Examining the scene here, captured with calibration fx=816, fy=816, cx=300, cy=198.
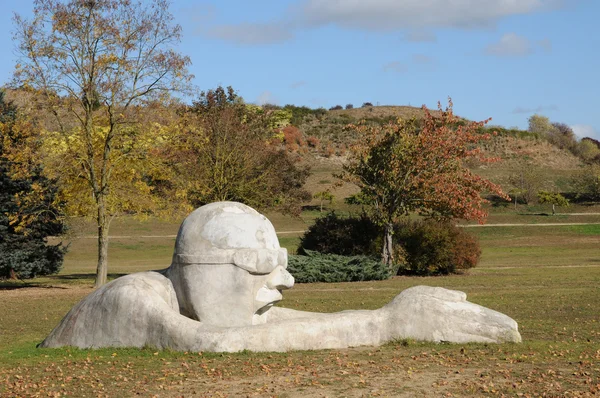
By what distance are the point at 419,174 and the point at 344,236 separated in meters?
4.13

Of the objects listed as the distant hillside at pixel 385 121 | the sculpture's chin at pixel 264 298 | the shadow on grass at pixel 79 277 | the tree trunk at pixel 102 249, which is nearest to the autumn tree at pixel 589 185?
the distant hillside at pixel 385 121

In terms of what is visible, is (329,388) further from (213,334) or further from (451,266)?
(451,266)

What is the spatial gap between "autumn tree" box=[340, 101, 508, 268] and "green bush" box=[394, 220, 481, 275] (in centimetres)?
78

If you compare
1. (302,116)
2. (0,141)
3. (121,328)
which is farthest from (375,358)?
(302,116)

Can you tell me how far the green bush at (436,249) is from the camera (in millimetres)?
32562

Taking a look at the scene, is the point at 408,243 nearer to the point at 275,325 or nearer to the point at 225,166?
the point at 225,166

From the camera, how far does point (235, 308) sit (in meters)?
12.8

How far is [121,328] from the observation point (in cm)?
1259

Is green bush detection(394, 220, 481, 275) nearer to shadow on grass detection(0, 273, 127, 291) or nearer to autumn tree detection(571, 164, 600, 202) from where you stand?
shadow on grass detection(0, 273, 127, 291)

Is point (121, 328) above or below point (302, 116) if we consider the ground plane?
below

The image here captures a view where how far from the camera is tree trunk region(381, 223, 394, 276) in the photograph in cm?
3247

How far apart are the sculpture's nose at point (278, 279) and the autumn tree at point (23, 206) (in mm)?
15998

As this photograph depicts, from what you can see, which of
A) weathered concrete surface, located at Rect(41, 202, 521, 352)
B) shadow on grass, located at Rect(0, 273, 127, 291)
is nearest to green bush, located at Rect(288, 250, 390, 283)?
shadow on grass, located at Rect(0, 273, 127, 291)

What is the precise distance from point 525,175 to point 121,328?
210 feet
